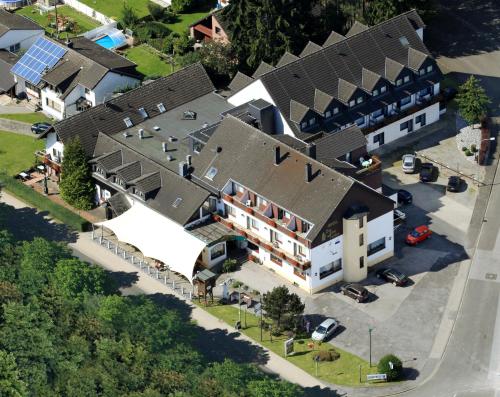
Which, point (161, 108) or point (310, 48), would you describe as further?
point (310, 48)

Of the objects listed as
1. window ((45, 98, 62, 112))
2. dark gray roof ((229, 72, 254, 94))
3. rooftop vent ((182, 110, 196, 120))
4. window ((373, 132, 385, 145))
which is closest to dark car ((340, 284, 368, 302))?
window ((373, 132, 385, 145))

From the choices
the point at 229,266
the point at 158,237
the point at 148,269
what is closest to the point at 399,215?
the point at 229,266

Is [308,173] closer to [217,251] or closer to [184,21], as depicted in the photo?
[217,251]

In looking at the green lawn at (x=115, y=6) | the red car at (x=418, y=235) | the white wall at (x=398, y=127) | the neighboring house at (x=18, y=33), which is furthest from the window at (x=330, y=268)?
the green lawn at (x=115, y=6)

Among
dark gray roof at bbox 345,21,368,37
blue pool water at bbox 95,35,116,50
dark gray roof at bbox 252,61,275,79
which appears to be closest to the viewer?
dark gray roof at bbox 252,61,275,79

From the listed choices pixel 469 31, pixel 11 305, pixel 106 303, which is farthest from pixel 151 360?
pixel 469 31

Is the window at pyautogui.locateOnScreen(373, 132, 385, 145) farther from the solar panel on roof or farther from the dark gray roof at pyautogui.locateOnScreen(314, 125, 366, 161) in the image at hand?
the solar panel on roof
